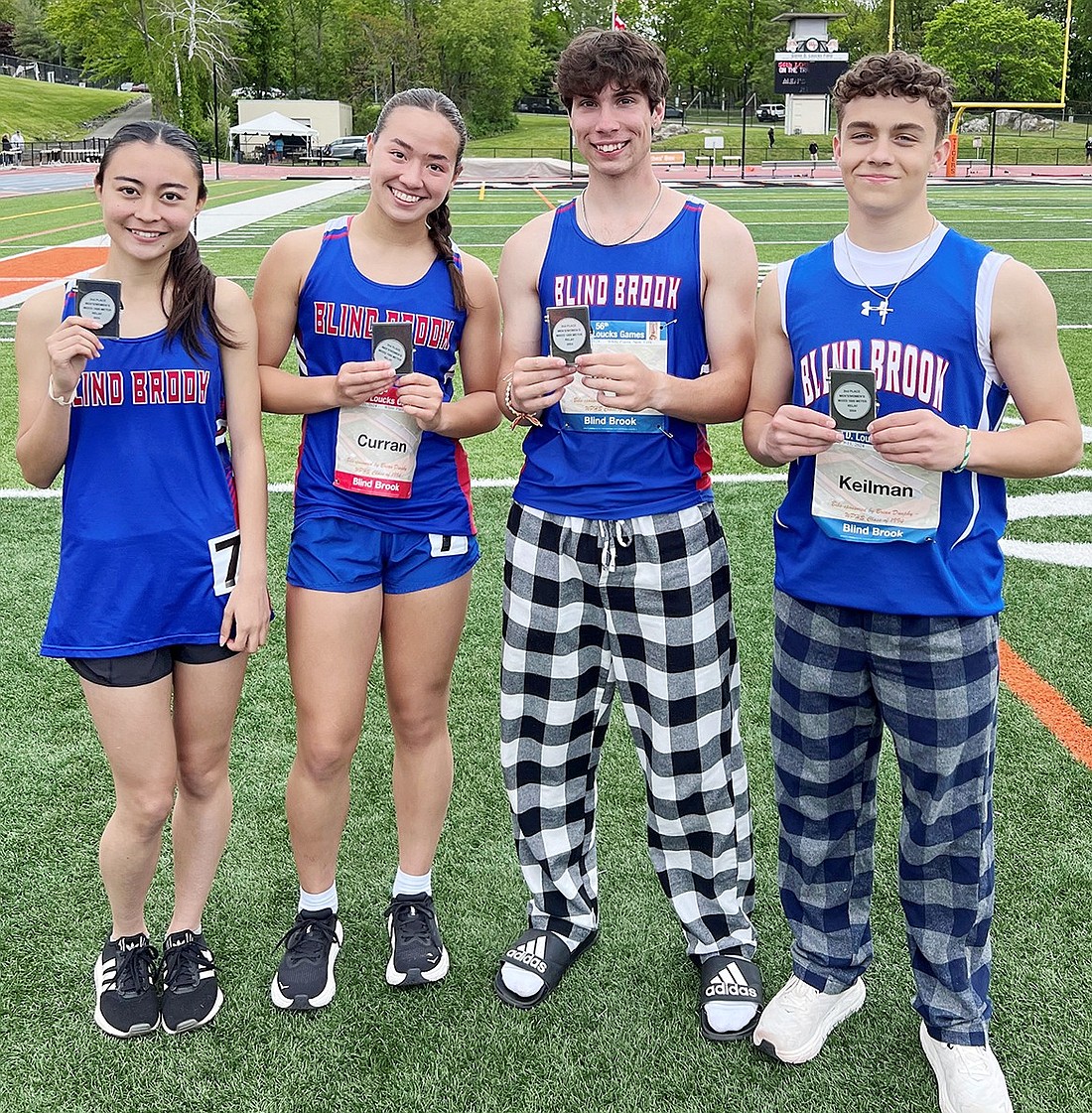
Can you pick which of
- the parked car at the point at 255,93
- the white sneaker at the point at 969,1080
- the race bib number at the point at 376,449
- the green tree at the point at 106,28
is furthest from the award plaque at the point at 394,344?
the parked car at the point at 255,93

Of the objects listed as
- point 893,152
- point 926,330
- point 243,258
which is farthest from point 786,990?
point 243,258

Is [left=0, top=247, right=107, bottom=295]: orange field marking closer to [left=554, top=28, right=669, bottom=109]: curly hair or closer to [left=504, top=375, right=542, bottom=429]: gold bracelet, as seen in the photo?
[left=504, top=375, right=542, bottom=429]: gold bracelet

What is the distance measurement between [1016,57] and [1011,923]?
211 feet

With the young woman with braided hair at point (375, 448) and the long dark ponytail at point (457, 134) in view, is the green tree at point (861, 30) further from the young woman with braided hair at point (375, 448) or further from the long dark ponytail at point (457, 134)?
the young woman with braided hair at point (375, 448)

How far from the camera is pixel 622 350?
97.1 inches

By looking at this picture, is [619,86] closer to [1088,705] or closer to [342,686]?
[342,686]

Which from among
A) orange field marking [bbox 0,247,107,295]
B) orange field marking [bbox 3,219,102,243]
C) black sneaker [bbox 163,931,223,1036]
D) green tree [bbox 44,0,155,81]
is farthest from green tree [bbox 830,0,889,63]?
black sneaker [bbox 163,931,223,1036]

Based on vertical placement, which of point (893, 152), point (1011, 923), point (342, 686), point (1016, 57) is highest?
point (1016, 57)

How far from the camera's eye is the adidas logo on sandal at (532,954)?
9.26ft

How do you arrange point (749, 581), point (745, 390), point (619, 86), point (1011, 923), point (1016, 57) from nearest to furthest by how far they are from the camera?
point (619, 86) → point (745, 390) → point (1011, 923) → point (749, 581) → point (1016, 57)

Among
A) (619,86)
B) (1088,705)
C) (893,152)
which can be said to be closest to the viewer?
(893,152)

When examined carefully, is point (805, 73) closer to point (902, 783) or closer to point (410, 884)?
point (410, 884)

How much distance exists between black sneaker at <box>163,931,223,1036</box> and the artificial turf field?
4 centimetres

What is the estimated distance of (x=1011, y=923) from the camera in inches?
118
